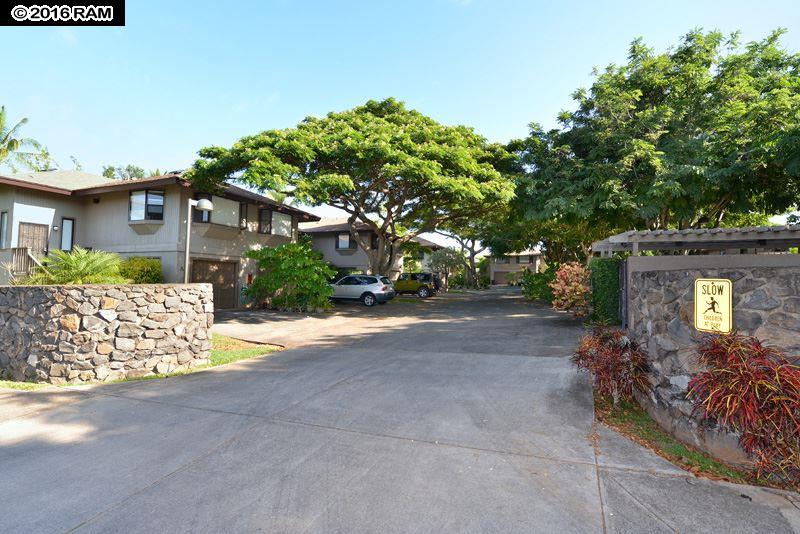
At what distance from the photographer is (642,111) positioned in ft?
50.9

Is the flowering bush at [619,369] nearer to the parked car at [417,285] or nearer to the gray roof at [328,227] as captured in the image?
the parked car at [417,285]


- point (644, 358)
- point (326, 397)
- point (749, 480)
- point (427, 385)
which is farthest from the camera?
point (427, 385)

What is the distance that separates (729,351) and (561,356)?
4369mm

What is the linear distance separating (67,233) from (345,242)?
51.7ft

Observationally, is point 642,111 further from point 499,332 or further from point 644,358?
point 644,358

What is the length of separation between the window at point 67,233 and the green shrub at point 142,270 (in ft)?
12.3

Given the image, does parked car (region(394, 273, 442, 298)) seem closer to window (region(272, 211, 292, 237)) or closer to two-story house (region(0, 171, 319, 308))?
window (region(272, 211, 292, 237))

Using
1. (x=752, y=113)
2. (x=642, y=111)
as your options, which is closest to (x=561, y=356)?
(x=752, y=113)

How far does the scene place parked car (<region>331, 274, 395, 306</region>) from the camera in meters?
20.2

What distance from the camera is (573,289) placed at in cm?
1228

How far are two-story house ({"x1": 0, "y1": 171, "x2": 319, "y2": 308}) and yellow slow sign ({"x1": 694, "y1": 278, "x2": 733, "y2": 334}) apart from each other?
17.1m

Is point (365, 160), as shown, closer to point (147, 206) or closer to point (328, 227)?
point (147, 206)

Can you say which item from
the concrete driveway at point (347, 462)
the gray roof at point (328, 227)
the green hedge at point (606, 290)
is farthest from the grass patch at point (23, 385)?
the gray roof at point (328, 227)

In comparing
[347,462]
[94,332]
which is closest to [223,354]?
[94,332]
